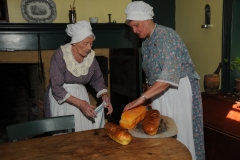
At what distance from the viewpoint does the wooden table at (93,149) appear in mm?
1177

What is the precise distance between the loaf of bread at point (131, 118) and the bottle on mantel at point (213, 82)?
1.67 metres

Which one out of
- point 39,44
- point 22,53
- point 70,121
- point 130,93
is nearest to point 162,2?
point 130,93

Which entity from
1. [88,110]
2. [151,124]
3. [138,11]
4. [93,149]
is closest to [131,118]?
[151,124]

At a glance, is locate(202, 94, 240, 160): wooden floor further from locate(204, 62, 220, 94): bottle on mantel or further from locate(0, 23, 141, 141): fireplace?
locate(0, 23, 141, 141): fireplace

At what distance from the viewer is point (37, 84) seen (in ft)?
11.6

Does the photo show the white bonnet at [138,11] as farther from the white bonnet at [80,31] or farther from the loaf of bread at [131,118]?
the loaf of bread at [131,118]

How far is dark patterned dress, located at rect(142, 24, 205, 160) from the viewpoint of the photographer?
170cm

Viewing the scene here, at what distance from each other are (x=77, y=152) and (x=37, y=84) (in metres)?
2.50

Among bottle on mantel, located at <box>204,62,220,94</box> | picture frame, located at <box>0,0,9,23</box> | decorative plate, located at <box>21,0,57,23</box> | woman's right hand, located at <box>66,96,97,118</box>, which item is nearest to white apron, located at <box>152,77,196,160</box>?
woman's right hand, located at <box>66,96,97,118</box>

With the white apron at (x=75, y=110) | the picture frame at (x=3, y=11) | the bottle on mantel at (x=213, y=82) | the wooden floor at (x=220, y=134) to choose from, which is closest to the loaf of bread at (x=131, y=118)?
the white apron at (x=75, y=110)

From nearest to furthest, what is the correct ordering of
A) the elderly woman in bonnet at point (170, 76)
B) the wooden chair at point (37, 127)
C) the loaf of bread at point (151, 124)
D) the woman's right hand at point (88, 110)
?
the loaf of bread at point (151, 124), the wooden chair at point (37, 127), the elderly woman in bonnet at point (170, 76), the woman's right hand at point (88, 110)

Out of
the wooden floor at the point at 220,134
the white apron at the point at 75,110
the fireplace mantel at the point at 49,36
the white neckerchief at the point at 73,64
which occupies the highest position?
the fireplace mantel at the point at 49,36

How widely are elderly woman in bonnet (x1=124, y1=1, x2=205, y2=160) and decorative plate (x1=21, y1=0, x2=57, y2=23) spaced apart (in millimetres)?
1528

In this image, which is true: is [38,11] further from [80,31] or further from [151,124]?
[151,124]
